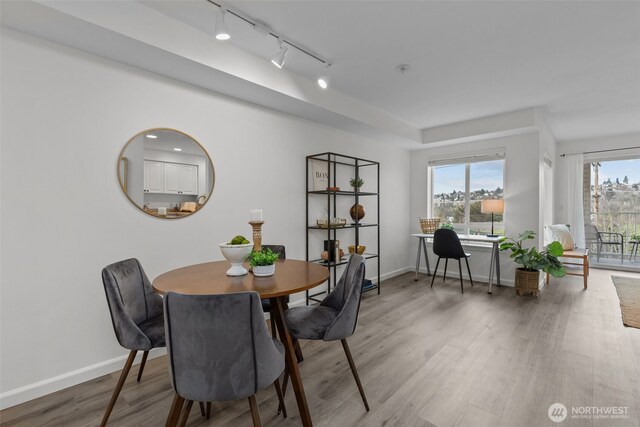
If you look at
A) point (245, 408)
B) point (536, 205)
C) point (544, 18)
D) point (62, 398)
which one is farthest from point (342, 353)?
point (536, 205)

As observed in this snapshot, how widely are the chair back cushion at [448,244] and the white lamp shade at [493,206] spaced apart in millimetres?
688

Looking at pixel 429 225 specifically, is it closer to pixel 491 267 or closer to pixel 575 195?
pixel 491 267

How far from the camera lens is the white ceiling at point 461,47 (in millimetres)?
2035

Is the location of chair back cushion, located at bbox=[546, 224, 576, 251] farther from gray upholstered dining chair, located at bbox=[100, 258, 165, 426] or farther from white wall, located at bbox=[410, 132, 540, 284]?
gray upholstered dining chair, located at bbox=[100, 258, 165, 426]

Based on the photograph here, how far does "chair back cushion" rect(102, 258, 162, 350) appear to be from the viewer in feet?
5.33

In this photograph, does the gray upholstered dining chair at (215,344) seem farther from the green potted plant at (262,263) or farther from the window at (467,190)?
the window at (467,190)

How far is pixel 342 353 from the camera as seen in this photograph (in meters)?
2.49

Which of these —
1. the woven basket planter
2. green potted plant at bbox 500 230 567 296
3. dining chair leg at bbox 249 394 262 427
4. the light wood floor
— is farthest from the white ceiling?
the light wood floor

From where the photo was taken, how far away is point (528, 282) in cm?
396

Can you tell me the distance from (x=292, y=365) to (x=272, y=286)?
1.43 feet

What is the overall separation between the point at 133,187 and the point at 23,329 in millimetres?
→ 1094

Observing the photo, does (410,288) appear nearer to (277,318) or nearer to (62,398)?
(277,318)

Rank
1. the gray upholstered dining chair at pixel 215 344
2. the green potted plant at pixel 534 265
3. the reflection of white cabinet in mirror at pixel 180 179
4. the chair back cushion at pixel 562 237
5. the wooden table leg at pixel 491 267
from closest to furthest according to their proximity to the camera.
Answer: the gray upholstered dining chair at pixel 215 344 < the reflection of white cabinet in mirror at pixel 180 179 < the green potted plant at pixel 534 265 < the wooden table leg at pixel 491 267 < the chair back cushion at pixel 562 237

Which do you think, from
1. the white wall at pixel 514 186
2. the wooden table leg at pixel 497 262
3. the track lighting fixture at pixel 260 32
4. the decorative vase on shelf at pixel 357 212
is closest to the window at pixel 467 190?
the white wall at pixel 514 186
